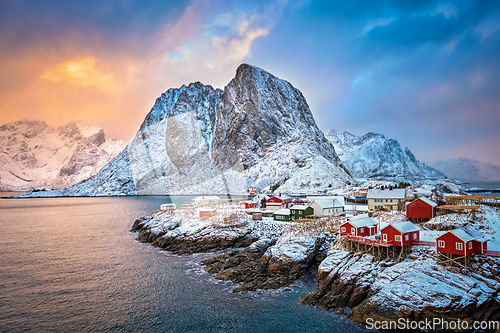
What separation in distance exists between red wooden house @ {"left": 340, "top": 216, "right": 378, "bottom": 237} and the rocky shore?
2.24 meters

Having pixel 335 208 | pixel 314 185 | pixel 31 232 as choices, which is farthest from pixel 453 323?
pixel 314 185

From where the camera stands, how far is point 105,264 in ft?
133

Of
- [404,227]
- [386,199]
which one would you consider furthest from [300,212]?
[404,227]

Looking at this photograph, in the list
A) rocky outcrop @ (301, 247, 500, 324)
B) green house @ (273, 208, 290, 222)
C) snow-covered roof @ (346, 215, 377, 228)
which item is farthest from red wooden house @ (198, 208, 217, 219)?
rocky outcrop @ (301, 247, 500, 324)

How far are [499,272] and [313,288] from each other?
15831mm

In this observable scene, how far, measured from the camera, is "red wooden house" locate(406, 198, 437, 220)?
39334 millimetres

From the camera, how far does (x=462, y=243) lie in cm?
2441

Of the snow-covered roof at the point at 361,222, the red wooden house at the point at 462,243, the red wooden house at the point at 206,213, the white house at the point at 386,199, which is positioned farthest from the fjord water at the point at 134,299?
the white house at the point at 386,199

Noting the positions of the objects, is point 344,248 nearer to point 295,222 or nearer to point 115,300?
point 295,222

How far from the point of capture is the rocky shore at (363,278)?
21.0 m

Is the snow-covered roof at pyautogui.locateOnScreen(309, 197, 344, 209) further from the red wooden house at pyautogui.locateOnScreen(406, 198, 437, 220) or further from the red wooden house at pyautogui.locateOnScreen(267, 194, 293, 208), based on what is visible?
the red wooden house at pyautogui.locateOnScreen(406, 198, 437, 220)

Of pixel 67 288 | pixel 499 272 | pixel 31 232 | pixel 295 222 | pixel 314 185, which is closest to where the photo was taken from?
pixel 499 272

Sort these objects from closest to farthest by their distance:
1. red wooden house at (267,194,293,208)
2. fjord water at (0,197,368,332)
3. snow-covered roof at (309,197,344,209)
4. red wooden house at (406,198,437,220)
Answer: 1. fjord water at (0,197,368,332)
2. red wooden house at (406,198,437,220)
3. snow-covered roof at (309,197,344,209)
4. red wooden house at (267,194,293,208)

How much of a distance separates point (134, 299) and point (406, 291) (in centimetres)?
2571
